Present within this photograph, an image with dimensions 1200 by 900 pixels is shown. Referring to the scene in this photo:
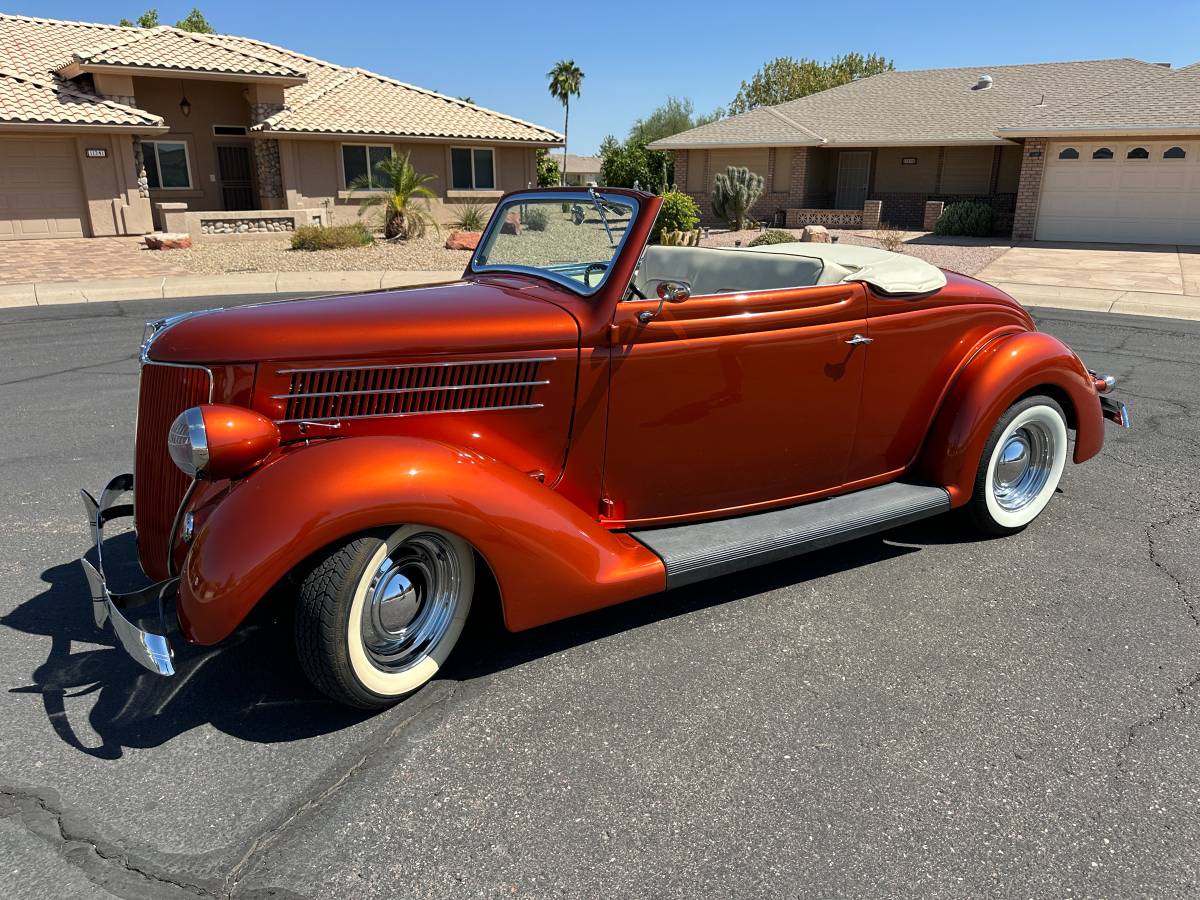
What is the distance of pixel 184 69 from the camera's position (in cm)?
2033

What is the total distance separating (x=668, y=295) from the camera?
129 inches

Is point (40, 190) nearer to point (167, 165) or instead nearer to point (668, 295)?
point (167, 165)

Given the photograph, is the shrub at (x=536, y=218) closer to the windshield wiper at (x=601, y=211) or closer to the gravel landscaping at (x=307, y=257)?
the windshield wiper at (x=601, y=211)

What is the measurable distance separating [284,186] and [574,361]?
2144cm

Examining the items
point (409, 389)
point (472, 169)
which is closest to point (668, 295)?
point (409, 389)

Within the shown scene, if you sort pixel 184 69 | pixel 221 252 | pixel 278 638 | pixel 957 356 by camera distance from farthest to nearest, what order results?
pixel 184 69 → pixel 221 252 → pixel 957 356 → pixel 278 638

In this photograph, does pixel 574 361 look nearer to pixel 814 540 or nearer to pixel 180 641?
pixel 814 540

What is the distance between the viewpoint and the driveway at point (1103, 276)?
39.8ft

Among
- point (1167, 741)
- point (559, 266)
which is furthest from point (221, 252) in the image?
point (1167, 741)

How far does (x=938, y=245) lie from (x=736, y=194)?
6.03 m

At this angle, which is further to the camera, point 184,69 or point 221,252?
point 184,69

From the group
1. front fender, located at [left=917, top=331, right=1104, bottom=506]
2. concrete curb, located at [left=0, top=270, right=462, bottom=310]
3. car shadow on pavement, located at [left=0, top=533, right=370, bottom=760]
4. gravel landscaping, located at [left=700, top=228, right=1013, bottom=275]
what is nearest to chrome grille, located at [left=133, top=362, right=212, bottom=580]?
car shadow on pavement, located at [left=0, top=533, right=370, bottom=760]

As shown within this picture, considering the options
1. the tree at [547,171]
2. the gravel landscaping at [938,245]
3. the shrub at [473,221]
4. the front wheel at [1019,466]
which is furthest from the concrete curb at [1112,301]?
the tree at [547,171]

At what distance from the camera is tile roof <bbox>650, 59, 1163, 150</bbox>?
2413 cm
